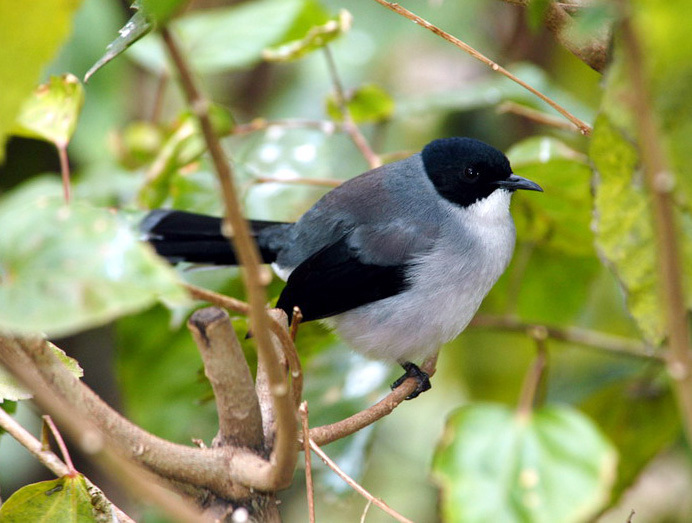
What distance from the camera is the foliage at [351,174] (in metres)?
1.00

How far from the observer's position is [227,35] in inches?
118

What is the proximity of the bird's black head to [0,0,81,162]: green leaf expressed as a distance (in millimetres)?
1671

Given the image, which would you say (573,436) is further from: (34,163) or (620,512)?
(34,163)

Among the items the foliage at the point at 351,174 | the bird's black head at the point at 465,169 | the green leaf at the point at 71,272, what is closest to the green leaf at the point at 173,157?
the foliage at the point at 351,174

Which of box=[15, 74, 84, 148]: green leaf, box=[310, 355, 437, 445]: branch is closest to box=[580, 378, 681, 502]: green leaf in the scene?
box=[310, 355, 437, 445]: branch

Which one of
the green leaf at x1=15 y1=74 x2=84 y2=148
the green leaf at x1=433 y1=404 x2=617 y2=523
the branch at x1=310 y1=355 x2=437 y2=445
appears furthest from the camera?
the green leaf at x1=15 y1=74 x2=84 y2=148

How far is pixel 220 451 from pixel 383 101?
5.12 ft

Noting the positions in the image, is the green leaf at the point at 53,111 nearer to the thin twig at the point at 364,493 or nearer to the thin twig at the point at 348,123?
the thin twig at the point at 348,123

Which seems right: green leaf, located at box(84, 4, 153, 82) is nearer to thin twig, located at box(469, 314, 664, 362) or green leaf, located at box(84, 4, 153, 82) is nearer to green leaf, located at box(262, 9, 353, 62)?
green leaf, located at box(262, 9, 353, 62)

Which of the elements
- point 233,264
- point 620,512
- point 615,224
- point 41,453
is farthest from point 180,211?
point 620,512

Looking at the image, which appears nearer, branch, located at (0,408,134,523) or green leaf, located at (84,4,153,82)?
green leaf, located at (84,4,153,82)

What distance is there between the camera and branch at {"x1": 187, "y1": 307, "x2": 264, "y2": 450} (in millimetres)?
1372

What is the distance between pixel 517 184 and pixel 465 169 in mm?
239

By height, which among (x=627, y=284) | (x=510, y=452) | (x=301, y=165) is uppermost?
(x=627, y=284)
